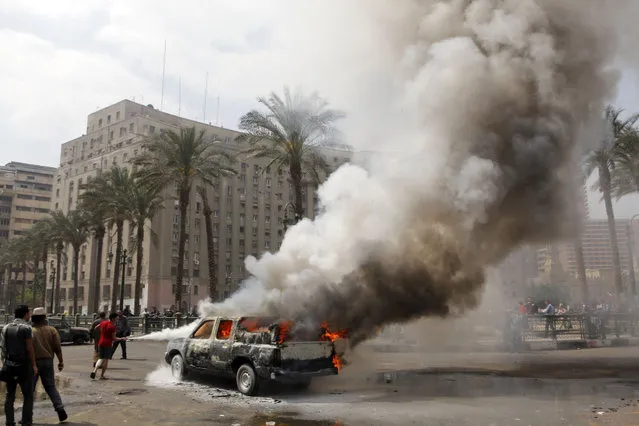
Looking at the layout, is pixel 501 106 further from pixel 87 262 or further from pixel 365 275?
pixel 87 262

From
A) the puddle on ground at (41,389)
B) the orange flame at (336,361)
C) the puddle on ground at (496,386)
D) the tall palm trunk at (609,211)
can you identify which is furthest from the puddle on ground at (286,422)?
the tall palm trunk at (609,211)

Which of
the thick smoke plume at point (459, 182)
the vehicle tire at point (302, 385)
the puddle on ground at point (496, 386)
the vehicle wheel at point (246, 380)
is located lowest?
the puddle on ground at point (496, 386)

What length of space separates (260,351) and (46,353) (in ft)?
10.9

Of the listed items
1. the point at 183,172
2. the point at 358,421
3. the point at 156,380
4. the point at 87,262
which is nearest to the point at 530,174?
the point at 358,421

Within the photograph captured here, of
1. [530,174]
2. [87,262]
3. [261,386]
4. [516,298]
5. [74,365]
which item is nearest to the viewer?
[261,386]

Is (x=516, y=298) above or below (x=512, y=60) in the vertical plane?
below

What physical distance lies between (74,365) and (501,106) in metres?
13.5

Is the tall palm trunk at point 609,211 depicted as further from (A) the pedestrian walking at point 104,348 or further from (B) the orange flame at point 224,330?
(A) the pedestrian walking at point 104,348

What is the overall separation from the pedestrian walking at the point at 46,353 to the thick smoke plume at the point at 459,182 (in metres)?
3.79

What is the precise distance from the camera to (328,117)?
24797 millimetres

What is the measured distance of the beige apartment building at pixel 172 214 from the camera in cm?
6562

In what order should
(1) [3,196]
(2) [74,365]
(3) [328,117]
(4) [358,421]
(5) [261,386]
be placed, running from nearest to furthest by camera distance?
(4) [358,421]
(5) [261,386]
(2) [74,365]
(3) [328,117]
(1) [3,196]

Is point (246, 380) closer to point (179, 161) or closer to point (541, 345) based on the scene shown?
point (541, 345)

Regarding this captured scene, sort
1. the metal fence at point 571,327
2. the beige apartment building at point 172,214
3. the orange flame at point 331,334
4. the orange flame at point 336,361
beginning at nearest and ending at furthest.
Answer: the orange flame at point 336,361, the orange flame at point 331,334, the metal fence at point 571,327, the beige apartment building at point 172,214
